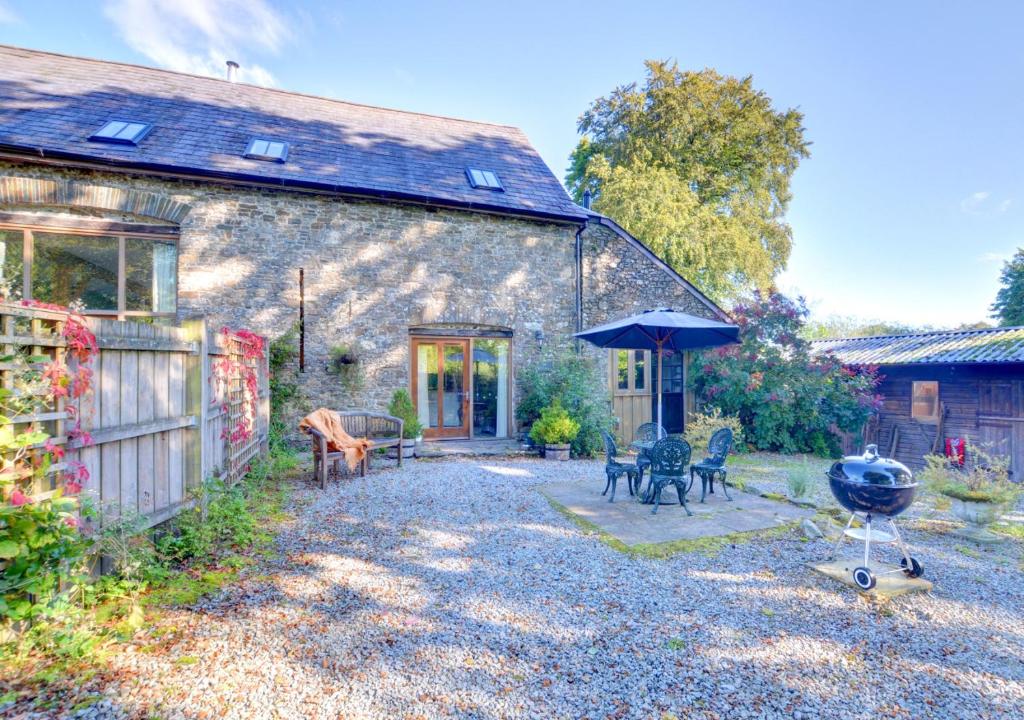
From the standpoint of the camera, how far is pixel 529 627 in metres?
2.97

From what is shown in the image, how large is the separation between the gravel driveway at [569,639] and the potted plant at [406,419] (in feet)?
12.6

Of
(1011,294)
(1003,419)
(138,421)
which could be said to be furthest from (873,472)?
(1011,294)

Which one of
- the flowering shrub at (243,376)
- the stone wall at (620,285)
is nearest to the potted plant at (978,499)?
the stone wall at (620,285)

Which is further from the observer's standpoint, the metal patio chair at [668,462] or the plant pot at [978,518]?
the metal patio chair at [668,462]

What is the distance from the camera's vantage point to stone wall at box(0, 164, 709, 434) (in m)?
8.33

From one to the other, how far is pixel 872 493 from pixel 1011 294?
24.1 m

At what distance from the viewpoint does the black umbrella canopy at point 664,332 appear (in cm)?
611

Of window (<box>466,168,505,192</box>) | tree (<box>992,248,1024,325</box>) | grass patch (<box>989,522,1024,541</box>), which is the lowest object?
grass patch (<box>989,522,1024,541</box>)

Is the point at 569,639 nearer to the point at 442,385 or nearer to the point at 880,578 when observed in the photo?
the point at 880,578

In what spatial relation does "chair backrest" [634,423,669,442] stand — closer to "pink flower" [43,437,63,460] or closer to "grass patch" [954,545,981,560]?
"grass patch" [954,545,981,560]

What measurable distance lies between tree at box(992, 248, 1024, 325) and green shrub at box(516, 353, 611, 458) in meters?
20.3

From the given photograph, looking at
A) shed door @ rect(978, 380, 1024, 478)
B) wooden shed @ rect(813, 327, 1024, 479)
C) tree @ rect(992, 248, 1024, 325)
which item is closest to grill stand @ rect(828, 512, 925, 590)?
wooden shed @ rect(813, 327, 1024, 479)

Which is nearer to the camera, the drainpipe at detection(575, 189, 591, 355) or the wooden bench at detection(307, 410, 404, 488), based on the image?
the wooden bench at detection(307, 410, 404, 488)

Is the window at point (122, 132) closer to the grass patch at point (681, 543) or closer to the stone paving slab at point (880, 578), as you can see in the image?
the grass patch at point (681, 543)
